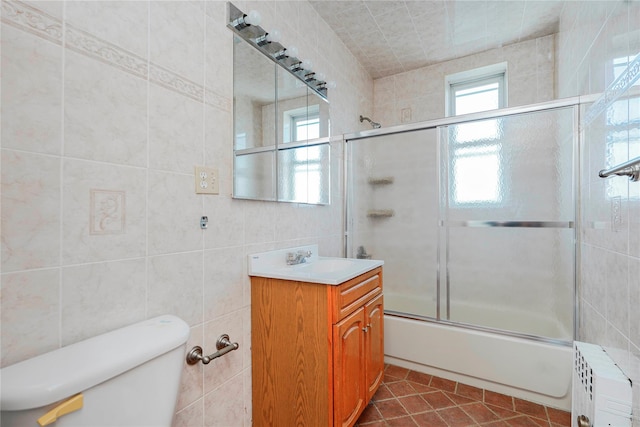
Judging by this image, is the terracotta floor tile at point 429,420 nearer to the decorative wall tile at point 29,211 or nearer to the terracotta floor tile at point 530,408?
the terracotta floor tile at point 530,408

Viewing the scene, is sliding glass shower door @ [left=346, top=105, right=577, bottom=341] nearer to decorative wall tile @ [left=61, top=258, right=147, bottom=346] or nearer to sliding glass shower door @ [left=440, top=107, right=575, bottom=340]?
sliding glass shower door @ [left=440, top=107, right=575, bottom=340]

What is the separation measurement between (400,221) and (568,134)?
121 cm

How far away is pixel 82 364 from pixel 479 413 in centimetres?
194

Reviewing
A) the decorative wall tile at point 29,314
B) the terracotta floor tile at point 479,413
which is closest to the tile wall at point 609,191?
the terracotta floor tile at point 479,413

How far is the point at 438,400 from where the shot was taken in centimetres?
180

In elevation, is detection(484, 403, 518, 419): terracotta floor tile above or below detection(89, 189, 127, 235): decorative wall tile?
below

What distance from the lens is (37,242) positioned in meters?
0.79

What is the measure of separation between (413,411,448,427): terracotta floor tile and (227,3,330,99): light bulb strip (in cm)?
217

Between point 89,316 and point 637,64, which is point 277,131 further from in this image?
point 637,64

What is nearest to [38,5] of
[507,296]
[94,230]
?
[94,230]

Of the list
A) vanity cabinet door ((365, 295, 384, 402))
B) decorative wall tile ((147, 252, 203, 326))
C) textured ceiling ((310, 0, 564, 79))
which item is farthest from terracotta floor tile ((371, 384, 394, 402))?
textured ceiling ((310, 0, 564, 79))

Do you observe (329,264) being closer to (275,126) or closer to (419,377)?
(275,126)

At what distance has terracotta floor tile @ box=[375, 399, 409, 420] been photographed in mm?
1670

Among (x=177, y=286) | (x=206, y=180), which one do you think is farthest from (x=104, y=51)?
(x=177, y=286)
